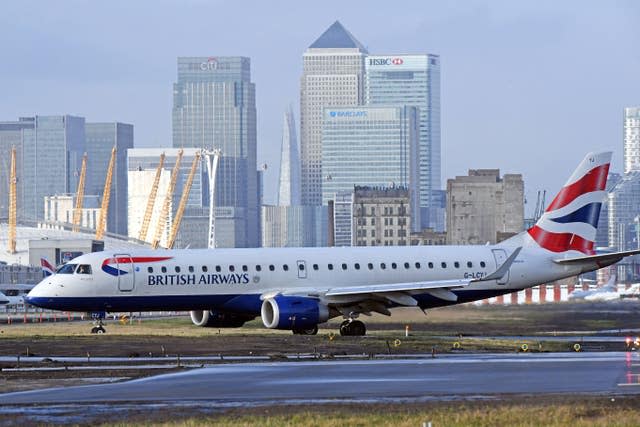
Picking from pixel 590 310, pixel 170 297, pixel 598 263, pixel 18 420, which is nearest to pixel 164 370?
pixel 18 420

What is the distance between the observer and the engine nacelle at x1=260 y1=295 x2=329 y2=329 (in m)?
62.0

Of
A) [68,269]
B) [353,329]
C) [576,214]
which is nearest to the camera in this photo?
[353,329]

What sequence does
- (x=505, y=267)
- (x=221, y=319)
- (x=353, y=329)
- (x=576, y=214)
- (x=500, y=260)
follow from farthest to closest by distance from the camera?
(x=576, y=214)
(x=500, y=260)
(x=221, y=319)
(x=505, y=267)
(x=353, y=329)

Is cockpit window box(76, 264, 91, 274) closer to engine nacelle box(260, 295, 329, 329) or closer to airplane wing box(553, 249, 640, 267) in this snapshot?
engine nacelle box(260, 295, 329, 329)

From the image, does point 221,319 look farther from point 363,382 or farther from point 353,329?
point 363,382

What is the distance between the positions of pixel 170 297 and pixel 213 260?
94.3 inches

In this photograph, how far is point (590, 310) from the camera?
7712 centimetres

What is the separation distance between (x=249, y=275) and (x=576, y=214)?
16154mm

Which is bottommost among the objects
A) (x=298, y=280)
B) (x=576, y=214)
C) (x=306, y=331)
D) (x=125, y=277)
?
(x=306, y=331)

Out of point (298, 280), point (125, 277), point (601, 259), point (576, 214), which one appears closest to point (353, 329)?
point (298, 280)

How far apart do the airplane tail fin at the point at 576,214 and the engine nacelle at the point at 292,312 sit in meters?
12.3

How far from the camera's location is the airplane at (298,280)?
209 ft

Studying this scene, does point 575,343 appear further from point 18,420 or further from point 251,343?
point 18,420

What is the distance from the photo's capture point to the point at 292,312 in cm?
6219
